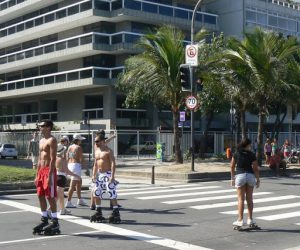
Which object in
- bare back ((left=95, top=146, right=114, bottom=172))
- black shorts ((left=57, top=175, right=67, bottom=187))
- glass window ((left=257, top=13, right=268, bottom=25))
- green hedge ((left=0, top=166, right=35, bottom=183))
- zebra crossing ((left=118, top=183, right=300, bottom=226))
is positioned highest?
glass window ((left=257, top=13, right=268, bottom=25))

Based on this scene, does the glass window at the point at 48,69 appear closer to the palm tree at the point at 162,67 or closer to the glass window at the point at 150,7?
the glass window at the point at 150,7

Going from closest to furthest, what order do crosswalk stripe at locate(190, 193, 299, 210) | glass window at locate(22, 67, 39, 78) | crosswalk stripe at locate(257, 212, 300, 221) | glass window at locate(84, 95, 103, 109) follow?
crosswalk stripe at locate(257, 212, 300, 221) → crosswalk stripe at locate(190, 193, 299, 210) → glass window at locate(84, 95, 103, 109) → glass window at locate(22, 67, 39, 78)

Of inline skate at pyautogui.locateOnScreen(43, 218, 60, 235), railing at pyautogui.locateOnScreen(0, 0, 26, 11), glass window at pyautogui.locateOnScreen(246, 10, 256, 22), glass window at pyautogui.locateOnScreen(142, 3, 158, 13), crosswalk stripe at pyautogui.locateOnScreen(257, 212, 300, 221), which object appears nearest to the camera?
inline skate at pyautogui.locateOnScreen(43, 218, 60, 235)

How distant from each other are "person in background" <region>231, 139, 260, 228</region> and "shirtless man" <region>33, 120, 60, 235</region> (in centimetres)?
328

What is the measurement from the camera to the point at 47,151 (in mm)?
9320

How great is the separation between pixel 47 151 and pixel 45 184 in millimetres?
561

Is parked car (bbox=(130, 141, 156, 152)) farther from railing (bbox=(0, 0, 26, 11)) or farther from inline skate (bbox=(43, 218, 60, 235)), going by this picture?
inline skate (bbox=(43, 218, 60, 235))

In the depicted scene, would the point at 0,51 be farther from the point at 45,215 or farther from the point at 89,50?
the point at 45,215

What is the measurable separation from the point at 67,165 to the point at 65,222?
6.73 ft

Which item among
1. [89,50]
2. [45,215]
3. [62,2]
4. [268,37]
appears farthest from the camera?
[62,2]

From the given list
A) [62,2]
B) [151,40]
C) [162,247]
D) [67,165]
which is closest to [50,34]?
[62,2]

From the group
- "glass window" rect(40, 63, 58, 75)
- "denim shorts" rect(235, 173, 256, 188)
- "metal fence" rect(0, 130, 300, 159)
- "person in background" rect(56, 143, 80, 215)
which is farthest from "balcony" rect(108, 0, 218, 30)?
"denim shorts" rect(235, 173, 256, 188)

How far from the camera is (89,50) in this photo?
157 ft

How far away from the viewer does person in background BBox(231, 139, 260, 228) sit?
32.5 feet
